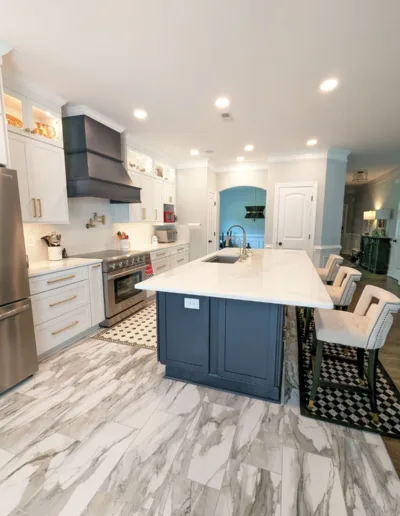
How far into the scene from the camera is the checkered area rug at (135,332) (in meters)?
2.93

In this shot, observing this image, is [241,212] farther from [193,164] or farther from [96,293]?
[96,293]

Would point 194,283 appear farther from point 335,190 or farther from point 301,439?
point 335,190

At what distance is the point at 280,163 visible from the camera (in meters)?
5.29

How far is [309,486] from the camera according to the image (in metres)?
1.33

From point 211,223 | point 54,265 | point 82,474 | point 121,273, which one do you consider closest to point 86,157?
point 54,265

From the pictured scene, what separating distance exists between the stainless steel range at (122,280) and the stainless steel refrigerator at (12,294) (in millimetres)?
1109

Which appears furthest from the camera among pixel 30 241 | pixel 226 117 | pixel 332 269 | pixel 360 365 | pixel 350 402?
pixel 332 269

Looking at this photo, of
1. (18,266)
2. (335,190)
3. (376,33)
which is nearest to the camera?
(376,33)

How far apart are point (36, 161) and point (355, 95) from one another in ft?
11.3

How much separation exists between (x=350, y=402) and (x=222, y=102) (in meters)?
3.20

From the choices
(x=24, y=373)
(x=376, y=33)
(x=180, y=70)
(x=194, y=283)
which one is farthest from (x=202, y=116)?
(x=24, y=373)

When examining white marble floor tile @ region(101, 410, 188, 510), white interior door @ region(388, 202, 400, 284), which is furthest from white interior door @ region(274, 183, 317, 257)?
→ white marble floor tile @ region(101, 410, 188, 510)

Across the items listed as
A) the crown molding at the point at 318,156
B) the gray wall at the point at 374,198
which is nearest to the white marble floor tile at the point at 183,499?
the crown molding at the point at 318,156

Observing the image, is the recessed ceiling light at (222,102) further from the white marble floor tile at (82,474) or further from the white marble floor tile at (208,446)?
the white marble floor tile at (82,474)
